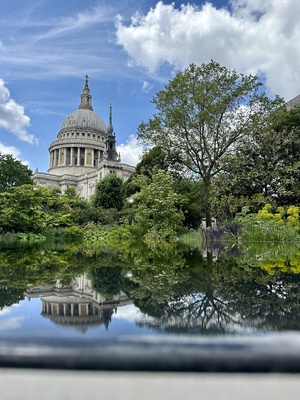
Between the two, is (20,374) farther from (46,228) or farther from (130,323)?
(46,228)

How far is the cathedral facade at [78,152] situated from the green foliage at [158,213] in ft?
128

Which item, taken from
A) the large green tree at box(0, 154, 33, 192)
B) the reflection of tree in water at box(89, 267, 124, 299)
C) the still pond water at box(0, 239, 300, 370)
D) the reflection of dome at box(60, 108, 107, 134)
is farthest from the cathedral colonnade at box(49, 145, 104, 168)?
the still pond water at box(0, 239, 300, 370)

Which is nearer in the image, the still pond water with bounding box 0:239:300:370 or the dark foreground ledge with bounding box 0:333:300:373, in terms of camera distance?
the dark foreground ledge with bounding box 0:333:300:373

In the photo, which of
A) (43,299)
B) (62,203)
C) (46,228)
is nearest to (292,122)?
(46,228)

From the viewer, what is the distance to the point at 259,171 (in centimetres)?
1085

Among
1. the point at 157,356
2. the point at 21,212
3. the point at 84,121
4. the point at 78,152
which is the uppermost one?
the point at 84,121

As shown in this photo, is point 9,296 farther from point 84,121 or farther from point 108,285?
point 84,121

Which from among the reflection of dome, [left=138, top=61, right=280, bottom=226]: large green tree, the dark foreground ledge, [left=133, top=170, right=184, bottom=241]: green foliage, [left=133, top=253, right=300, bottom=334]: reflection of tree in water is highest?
the reflection of dome

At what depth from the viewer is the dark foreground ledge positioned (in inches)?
25.9

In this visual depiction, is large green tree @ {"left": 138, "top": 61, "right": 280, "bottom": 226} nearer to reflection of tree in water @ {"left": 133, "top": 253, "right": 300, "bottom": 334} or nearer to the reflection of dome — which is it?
reflection of tree in water @ {"left": 133, "top": 253, "right": 300, "bottom": 334}

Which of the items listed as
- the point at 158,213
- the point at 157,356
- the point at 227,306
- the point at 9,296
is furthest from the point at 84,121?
the point at 157,356

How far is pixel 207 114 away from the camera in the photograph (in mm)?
12953

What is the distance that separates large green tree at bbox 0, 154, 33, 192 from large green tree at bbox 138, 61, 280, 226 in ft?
53.3

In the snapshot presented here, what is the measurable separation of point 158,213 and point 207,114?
4709 millimetres
